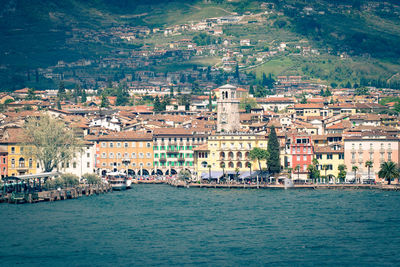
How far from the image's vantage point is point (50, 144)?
320 feet

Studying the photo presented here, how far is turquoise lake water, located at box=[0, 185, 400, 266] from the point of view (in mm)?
58281

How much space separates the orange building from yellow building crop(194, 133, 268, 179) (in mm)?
9094

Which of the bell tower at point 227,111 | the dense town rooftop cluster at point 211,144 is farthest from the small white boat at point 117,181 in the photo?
the bell tower at point 227,111

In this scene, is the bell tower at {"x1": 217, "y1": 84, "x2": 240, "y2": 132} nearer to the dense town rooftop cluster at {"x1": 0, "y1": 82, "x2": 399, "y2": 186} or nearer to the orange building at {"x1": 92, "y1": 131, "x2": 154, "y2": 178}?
the dense town rooftop cluster at {"x1": 0, "y1": 82, "x2": 399, "y2": 186}

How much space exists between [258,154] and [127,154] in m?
18.8

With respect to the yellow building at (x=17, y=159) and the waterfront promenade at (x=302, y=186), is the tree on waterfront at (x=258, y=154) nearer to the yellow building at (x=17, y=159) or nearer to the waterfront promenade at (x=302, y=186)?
the waterfront promenade at (x=302, y=186)

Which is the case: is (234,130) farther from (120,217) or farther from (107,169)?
(120,217)

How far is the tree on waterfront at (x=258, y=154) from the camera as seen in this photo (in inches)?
4085

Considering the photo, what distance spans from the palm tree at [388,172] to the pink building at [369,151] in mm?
3485

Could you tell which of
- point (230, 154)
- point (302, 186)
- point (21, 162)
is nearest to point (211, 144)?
point (230, 154)

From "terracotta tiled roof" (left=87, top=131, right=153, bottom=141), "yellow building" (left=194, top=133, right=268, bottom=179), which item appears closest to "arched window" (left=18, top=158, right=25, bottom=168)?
"terracotta tiled roof" (left=87, top=131, right=153, bottom=141)

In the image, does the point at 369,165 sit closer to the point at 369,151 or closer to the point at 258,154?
the point at 369,151

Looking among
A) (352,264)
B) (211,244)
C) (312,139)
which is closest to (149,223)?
(211,244)

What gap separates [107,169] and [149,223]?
4283cm
